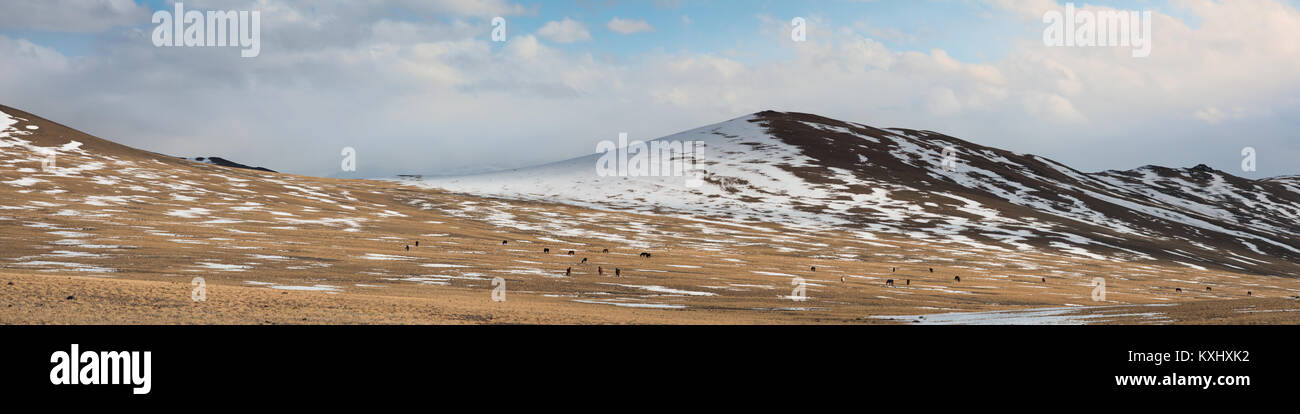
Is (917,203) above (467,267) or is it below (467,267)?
above

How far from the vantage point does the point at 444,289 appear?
43219mm
